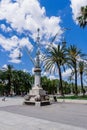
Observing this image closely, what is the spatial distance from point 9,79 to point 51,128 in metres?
77.0

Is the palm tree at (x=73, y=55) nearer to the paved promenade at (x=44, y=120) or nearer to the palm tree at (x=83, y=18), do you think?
the palm tree at (x=83, y=18)

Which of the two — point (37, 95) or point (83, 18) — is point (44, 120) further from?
point (83, 18)

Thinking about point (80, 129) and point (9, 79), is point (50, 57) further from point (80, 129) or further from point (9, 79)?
point (9, 79)

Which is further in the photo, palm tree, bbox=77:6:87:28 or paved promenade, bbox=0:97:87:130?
palm tree, bbox=77:6:87:28

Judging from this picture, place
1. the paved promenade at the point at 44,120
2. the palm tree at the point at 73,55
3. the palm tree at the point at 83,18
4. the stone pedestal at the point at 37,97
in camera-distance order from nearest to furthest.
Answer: the paved promenade at the point at 44,120 < the stone pedestal at the point at 37,97 < the palm tree at the point at 83,18 < the palm tree at the point at 73,55

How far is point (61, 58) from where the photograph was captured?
44625mm

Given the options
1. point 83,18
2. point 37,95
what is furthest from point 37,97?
point 83,18

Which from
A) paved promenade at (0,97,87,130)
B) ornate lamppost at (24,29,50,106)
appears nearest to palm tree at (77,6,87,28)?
ornate lamppost at (24,29,50,106)

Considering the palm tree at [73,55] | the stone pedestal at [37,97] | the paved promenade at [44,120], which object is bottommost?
the paved promenade at [44,120]

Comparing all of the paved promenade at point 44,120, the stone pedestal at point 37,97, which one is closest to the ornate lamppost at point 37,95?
the stone pedestal at point 37,97

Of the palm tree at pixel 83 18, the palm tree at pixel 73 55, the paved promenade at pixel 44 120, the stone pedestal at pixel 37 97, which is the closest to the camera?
the paved promenade at pixel 44 120

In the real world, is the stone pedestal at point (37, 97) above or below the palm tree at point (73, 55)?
below

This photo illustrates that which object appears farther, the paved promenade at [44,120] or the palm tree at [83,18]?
the palm tree at [83,18]

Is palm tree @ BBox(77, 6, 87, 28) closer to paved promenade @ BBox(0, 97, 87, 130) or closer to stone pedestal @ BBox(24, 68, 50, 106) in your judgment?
stone pedestal @ BBox(24, 68, 50, 106)
